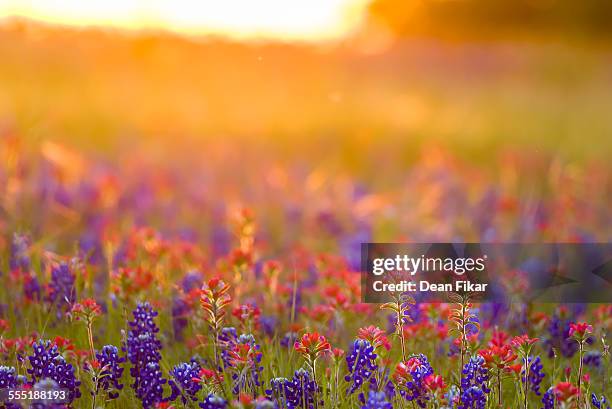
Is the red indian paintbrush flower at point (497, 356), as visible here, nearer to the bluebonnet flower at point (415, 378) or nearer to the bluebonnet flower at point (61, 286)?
the bluebonnet flower at point (415, 378)

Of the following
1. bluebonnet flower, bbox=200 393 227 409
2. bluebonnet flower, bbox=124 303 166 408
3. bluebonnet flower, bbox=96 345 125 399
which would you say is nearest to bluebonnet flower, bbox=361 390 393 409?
bluebonnet flower, bbox=200 393 227 409

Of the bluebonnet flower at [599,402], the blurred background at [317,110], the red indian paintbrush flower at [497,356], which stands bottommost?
the bluebonnet flower at [599,402]

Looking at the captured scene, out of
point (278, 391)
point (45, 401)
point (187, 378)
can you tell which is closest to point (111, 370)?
point (187, 378)

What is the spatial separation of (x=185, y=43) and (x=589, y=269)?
29.8 ft

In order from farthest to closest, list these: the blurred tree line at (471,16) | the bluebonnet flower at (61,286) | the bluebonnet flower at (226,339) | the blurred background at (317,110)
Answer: the blurred tree line at (471,16), the blurred background at (317,110), the bluebonnet flower at (61,286), the bluebonnet flower at (226,339)

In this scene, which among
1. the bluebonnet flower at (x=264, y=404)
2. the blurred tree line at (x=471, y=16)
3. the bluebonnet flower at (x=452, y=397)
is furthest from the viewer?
the blurred tree line at (x=471, y=16)

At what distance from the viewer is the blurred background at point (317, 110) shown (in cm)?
588

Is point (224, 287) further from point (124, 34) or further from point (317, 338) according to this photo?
point (124, 34)

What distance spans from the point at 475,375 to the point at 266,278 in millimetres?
1029

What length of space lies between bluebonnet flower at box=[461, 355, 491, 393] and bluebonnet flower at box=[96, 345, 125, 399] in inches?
38.5

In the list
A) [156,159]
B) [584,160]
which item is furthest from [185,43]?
[584,160]

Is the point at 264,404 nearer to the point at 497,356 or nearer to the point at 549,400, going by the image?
the point at 497,356

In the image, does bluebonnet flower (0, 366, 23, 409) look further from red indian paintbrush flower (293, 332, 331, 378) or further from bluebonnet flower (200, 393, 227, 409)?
red indian paintbrush flower (293, 332, 331, 378)

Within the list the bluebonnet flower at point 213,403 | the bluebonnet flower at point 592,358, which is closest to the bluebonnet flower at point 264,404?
the bluebonnet flower at point 213,403
